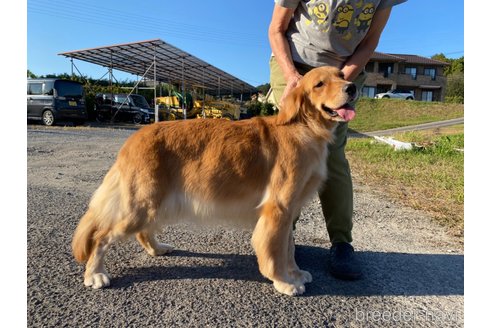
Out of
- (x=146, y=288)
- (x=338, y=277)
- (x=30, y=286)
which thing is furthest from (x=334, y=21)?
(x=30, y=286)

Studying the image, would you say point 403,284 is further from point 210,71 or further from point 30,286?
point 210,71

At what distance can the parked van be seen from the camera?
15.9 metres

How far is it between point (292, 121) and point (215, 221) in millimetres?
1022

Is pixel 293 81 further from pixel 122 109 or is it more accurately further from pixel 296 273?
pixel 122 109

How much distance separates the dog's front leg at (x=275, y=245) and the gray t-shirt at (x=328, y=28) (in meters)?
1.42

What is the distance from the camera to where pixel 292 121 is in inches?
105

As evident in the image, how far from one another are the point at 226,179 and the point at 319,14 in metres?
1.61

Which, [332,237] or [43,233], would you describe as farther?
[43,233]

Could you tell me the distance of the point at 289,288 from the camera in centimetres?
249

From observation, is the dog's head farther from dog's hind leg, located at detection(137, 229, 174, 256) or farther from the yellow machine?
the yellow machine

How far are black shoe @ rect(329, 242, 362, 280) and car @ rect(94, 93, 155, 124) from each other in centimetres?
1999

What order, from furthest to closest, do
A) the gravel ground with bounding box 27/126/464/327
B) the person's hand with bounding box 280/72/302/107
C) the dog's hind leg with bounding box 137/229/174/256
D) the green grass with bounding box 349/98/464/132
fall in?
the green grass with bounding box 349/98/464/132, the dog's hind leg with bounding box 137/229/174/256, the person's hand with bounding box 280/72/302/107, the gravel ground with bounding box 27/126/464/327

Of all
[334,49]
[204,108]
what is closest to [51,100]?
[204,108]

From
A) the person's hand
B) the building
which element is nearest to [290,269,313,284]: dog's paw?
the person's hand
